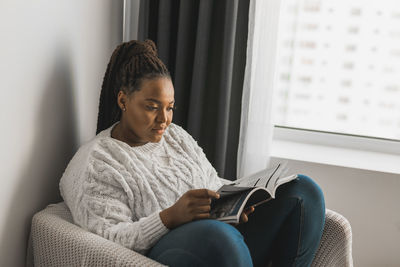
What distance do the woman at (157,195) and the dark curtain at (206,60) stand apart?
0.40 meters

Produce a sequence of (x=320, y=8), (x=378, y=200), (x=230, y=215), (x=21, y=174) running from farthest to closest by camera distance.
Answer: (x=320, y=8) < (x=378, y=200) < (x=21, y=174) < (x=230, y=215)

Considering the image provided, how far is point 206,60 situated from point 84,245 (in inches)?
40.3

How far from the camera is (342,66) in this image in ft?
7.50

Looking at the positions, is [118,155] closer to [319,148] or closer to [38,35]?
[38,35]

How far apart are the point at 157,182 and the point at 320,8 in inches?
51.1

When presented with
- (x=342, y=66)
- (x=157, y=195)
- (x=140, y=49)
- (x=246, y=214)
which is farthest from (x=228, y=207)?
(x=342, y=66)

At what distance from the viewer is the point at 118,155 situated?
141 cm

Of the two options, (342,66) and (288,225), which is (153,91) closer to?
(288,225)

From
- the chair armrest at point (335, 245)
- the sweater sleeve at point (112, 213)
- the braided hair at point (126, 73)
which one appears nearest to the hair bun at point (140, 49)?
the braided hair at point (126, 73)

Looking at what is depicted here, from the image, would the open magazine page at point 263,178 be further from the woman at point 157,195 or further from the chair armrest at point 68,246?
the chair armrest at point 68,246

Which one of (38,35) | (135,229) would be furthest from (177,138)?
(38,35)

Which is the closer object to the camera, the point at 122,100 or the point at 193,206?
the point at 193,206

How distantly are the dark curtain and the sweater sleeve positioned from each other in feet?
2.43

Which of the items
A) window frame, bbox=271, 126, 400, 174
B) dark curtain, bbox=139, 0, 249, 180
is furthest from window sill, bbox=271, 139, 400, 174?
dark curtain, bbox=139, 0, 249, 180
